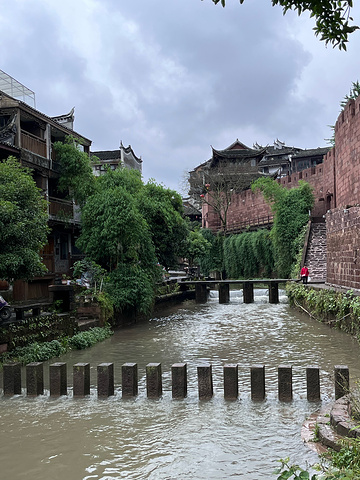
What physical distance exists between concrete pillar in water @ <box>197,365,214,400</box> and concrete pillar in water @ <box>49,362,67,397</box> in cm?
213

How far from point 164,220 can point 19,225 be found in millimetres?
12069

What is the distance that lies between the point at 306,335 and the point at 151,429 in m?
9.69

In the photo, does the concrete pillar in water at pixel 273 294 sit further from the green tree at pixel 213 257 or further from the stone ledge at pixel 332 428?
the stone ledge at pixel 332 428

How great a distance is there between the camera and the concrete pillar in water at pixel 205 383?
7461 millimetres

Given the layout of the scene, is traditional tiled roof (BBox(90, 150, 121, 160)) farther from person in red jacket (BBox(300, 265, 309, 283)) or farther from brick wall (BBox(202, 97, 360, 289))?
person in red jacket (BBox(300, 265, 309, 283))

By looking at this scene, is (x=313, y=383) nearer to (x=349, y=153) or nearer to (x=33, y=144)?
(x=33, y=144)

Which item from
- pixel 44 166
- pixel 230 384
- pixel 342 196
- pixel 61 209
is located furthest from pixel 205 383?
pixel 342 196

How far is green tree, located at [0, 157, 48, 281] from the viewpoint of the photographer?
1080 centimetres

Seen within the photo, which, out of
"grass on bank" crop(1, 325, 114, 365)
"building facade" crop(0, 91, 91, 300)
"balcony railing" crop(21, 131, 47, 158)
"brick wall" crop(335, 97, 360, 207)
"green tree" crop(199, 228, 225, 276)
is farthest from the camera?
"green tree" crop(199, 228, 225, 276)

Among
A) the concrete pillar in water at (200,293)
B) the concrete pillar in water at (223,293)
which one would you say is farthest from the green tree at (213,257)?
the concrete pillar in water at (223,293)

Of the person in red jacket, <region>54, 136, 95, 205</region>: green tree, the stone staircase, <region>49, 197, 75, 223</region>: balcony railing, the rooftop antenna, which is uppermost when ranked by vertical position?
the rooftop antenna

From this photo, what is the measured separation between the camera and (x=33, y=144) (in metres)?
20.7

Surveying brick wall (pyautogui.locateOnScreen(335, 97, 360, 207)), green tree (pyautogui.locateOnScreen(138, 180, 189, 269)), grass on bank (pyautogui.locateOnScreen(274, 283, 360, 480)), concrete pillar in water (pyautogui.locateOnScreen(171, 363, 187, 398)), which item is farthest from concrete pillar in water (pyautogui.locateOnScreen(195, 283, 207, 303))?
concrete pillar in water (pyautogui.locateOnScreen(171, 363, 187, 398))

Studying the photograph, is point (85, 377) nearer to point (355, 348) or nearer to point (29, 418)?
point (29, 418)
